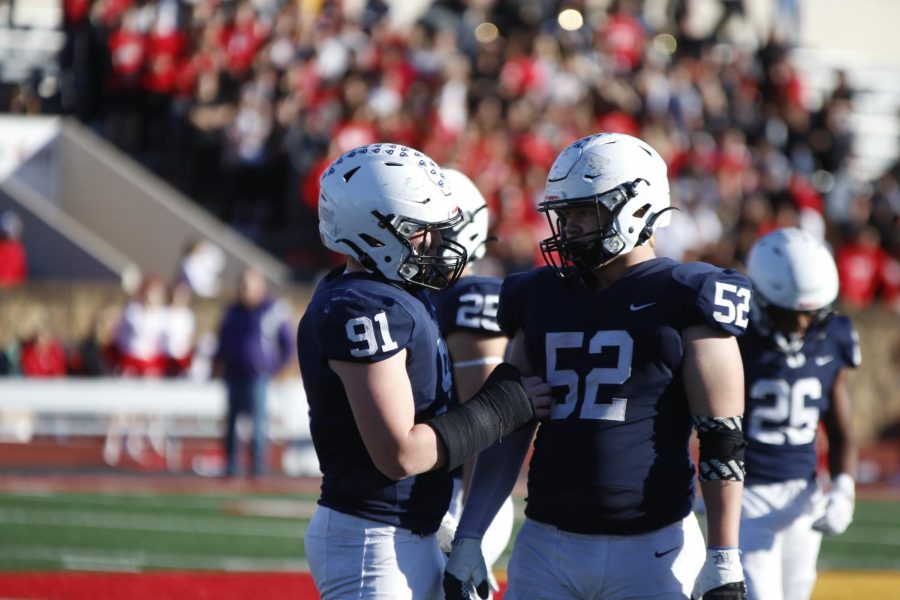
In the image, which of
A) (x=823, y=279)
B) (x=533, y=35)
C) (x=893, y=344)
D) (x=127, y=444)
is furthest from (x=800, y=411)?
(x=533, y=35)

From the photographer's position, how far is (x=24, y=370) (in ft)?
43.2

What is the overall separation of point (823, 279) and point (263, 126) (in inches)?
414

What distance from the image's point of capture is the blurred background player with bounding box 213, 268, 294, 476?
39.3ft

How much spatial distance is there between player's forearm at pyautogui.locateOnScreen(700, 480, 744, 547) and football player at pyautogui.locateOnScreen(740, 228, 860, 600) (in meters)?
1.50

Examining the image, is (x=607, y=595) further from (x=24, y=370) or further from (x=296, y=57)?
(x=296, y=57)

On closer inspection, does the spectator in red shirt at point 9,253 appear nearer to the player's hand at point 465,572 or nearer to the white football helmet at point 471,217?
the white football helmet at point 471,217

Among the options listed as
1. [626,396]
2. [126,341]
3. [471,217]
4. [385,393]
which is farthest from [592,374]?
[126,341]

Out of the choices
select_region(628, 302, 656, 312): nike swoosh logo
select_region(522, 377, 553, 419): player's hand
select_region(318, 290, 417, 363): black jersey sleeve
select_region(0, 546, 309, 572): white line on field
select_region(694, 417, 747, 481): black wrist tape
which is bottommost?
select_region(0, 546, 309, 572): white line on field

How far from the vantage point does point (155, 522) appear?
9555 millimetres

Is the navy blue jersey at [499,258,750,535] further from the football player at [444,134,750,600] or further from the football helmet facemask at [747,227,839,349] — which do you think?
the football helmet facemask at [747,227,839,349]

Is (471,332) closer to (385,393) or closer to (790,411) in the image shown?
(385,393)

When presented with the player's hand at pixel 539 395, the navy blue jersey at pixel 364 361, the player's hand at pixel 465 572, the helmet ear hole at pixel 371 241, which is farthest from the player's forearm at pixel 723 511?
the helmet ear hole at pixel 371 241

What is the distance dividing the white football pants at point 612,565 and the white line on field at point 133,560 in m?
4.28

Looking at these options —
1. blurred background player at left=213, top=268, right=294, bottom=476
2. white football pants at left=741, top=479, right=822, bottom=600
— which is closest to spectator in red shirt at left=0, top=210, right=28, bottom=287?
blurred background player at left=213, top=268, right=294, bottom=476
